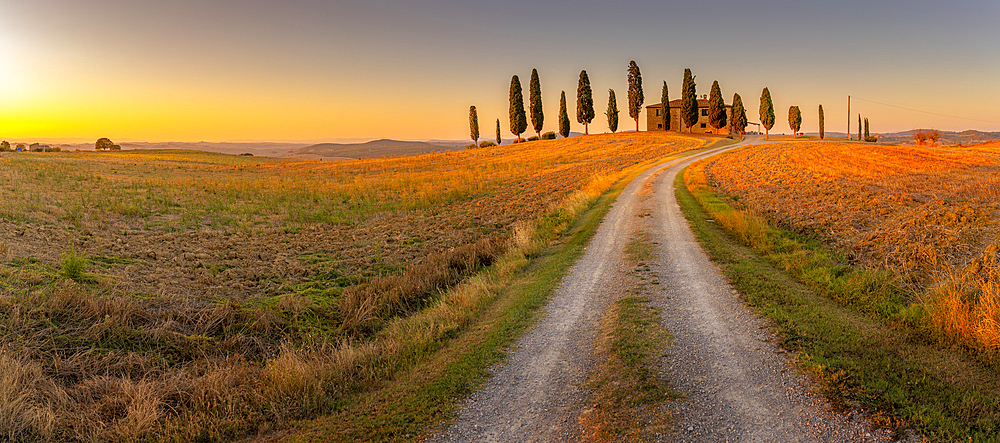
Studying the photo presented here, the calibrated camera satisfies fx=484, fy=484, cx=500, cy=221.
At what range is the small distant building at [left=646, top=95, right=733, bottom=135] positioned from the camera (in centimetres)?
9094

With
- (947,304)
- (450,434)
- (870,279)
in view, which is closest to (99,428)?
(450,434)

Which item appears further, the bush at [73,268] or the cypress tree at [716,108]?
the cypress tree at [716,108]

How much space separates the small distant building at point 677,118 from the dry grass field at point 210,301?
242 feet

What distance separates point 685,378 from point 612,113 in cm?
8787

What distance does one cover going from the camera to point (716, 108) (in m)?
81.1

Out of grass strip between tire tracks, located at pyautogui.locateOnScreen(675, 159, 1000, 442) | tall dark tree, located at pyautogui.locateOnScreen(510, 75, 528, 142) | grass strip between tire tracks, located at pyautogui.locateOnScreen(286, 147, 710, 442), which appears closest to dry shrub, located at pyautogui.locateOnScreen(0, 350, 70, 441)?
grass strip between tire tracks, located at pyautogui.locateOnScreen(286, 147, 710, 442)

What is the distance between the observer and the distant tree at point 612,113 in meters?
89.4

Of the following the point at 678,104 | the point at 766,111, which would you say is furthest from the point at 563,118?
the point at 766,111

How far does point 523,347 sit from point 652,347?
203cm

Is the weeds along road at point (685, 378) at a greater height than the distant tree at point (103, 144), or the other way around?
the distant tree at point (103, 144)

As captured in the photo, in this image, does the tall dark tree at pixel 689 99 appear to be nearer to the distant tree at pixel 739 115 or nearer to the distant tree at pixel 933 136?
the distant tree at pixel 739 115

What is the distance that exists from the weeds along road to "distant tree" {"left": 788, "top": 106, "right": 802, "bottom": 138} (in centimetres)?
9467

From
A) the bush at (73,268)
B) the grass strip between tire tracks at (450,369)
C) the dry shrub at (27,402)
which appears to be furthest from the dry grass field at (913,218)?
the bush at (73,268)

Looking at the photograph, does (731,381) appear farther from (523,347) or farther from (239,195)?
(239,195)
